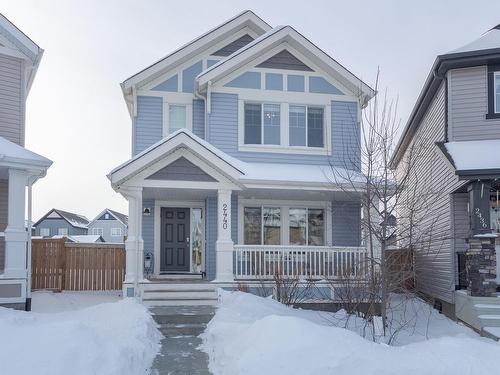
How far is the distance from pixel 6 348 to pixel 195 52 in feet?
34.8

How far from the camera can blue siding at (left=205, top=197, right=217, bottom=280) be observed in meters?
13.6

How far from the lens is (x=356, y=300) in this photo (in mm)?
10336

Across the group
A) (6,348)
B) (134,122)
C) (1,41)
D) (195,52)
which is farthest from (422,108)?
(6,348)

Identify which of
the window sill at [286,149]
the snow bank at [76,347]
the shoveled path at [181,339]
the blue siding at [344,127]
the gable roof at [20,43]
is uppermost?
the gable roof at [20,43]

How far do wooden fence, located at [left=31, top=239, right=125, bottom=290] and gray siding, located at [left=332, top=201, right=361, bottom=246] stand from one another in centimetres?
667

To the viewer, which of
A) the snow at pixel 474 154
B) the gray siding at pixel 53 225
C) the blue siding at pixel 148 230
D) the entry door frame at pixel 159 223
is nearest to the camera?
the snow at pixel 474 154

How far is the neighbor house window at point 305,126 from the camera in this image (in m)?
14.5

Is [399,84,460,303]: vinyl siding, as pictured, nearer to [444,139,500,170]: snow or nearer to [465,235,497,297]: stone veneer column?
[444,139,500,170]: snow

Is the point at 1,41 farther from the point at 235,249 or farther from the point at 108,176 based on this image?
the point at 235,249

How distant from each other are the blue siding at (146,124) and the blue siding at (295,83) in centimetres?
379

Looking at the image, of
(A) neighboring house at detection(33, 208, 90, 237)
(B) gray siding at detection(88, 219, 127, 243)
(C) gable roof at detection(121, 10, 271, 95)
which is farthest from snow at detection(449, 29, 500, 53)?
(B) gray siding at detection(88, 219, 127, 243)

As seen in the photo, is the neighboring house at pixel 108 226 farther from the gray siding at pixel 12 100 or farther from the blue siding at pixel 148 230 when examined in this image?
the gray siding at pixel 12 100

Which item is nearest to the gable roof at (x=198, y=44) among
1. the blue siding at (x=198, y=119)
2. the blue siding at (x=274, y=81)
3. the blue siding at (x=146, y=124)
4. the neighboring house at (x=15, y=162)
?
the blue siding at (x=146, y=124)

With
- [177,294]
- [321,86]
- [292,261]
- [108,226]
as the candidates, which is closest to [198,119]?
[321,86]
